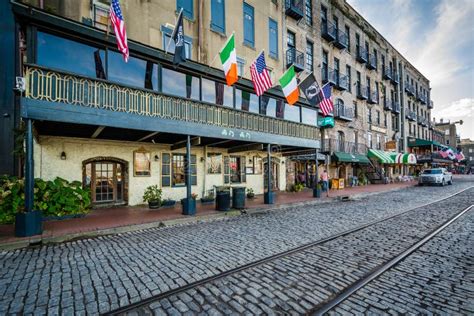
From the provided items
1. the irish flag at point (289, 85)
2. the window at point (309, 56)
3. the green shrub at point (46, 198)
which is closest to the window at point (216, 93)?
the irish flag at point (289, 85)

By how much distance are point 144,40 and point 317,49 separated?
1615 cm

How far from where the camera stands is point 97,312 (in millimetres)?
2791

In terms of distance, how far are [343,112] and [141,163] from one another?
1999 centimetres

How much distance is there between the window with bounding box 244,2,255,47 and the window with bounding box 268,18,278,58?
179 cm

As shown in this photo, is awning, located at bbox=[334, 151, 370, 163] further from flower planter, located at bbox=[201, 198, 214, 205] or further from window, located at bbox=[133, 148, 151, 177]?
window, located at bbox=[133, 148, 151, 177]

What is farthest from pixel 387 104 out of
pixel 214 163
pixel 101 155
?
pixel 101 155

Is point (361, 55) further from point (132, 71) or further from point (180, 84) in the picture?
point (132, 71)

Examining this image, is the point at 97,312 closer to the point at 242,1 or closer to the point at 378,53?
the point at 242,1

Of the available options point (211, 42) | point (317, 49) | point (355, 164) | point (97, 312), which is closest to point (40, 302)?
point (97, 312)

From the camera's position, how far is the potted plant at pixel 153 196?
Result: 10.1 metres

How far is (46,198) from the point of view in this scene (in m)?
7.57

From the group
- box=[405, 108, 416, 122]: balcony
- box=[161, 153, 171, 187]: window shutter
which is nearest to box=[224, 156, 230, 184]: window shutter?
box=[161, 153, 171, 187]: window shutter

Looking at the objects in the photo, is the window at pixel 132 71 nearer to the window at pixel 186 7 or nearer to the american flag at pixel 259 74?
the american flag at pixel 259 74

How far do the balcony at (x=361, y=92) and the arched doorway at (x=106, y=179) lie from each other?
24.8m
